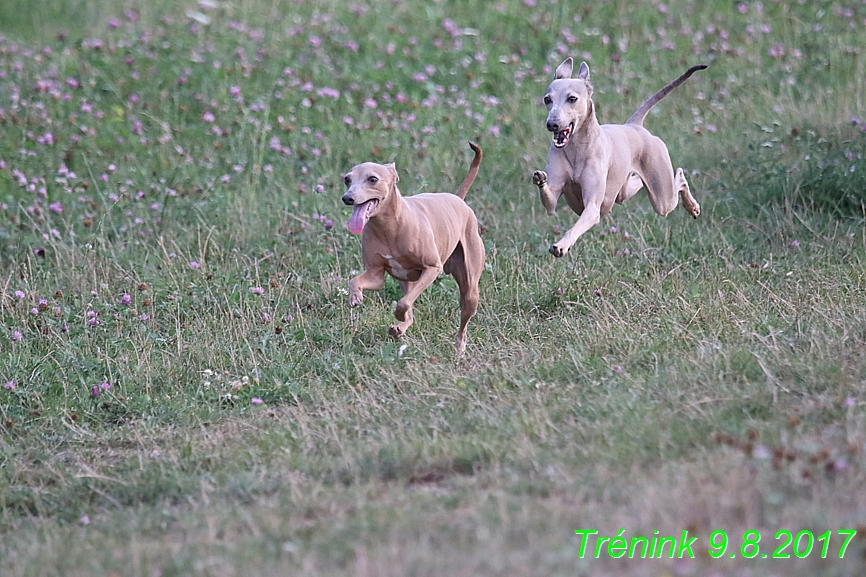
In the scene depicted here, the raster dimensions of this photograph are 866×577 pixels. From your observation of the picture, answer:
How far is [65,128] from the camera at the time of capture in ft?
38.0

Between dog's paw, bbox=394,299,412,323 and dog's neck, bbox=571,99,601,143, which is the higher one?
dog's neck, bbox=571,99,601,143

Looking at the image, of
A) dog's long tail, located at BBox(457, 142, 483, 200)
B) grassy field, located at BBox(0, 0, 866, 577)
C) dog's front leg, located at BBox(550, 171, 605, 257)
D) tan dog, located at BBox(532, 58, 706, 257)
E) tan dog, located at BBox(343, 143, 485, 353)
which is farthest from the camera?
dog's long tail, located at BBox(457, 142, 483, 200)

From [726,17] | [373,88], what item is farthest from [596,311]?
[726,17]

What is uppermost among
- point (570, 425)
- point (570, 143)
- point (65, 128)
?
point (570, 143)

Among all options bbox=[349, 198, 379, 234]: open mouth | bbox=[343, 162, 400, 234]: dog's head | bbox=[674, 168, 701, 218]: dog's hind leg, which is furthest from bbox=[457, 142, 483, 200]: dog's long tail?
bbox=[674, 168, 701, 218]: dog's hind leg

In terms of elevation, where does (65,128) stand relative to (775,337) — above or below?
below

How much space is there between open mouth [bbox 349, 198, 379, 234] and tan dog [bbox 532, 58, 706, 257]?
1017 millimetres

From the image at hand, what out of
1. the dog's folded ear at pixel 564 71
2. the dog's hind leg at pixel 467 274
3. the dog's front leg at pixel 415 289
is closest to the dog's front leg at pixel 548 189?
the dog's hind leg at pixel 467 274

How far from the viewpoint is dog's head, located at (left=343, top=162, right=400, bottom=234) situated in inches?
239

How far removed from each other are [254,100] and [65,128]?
2.09m

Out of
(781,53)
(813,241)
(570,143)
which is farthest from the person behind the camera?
(781,53)

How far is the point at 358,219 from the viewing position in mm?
6055

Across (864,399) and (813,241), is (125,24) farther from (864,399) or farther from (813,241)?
(864,399)

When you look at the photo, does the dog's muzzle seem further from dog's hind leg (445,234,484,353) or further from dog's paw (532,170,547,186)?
dog's hind leg (445,234,484,353)
